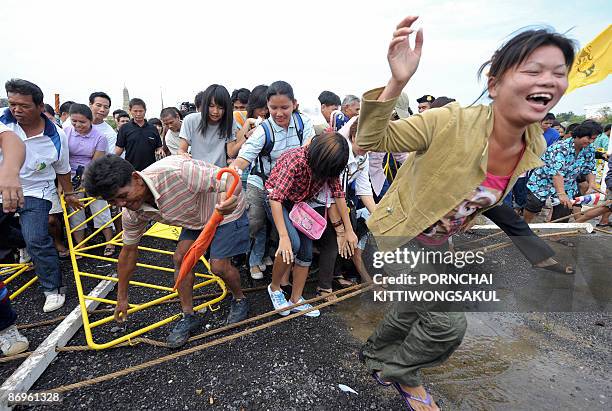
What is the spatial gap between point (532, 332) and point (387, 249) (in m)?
2.11

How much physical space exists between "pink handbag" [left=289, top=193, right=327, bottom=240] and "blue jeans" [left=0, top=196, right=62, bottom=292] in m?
2.50

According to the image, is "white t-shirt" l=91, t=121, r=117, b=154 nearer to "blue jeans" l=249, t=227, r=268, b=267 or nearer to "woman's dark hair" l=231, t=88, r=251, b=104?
"woman's dark hair" l=231, t=88, r=251, b=104

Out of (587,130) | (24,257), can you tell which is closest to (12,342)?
(24,257)

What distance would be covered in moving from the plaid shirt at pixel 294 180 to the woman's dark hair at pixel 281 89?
76 cm

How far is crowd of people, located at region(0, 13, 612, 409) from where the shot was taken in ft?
4.72

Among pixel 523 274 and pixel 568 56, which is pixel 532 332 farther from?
pixel 568 56

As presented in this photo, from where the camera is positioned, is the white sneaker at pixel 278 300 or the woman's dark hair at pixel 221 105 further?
the woman's dark hair at pixel 221 105

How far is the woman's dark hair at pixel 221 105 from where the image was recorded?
3.79 metres

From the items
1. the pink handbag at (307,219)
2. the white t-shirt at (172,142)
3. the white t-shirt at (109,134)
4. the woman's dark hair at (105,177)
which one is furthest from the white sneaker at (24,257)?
the pink handbag at (307,219)

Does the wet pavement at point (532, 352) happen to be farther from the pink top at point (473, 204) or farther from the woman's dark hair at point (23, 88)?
the woman's dark hair at point (23, 88)

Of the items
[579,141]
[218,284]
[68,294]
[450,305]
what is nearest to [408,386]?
[450,305]

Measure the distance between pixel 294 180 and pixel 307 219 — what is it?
0.38m

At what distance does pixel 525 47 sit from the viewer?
1.33m

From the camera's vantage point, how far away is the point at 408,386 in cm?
207
